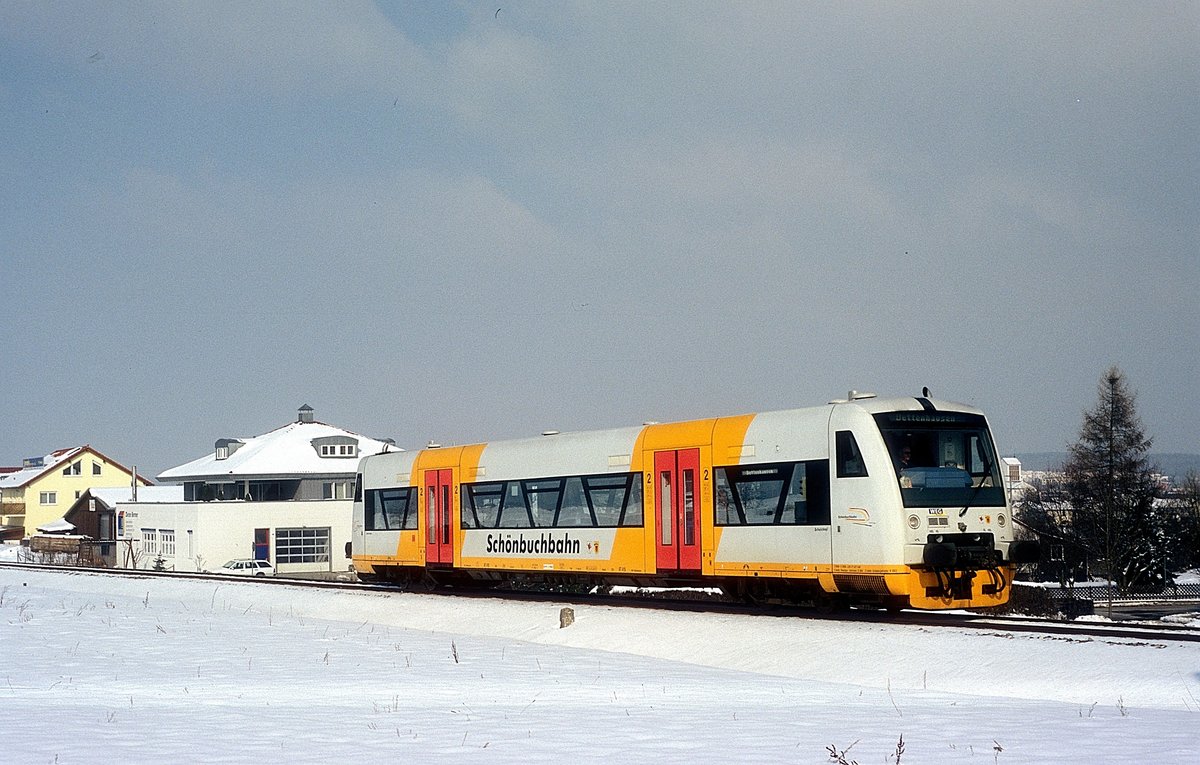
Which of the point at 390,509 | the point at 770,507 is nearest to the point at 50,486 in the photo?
the point at 390,509

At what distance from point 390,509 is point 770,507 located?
13144mm

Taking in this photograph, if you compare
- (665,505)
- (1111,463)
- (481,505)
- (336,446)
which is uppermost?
(336,446)

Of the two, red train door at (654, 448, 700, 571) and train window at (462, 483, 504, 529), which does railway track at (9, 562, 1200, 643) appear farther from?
train window at (462, 483, 504, 529)

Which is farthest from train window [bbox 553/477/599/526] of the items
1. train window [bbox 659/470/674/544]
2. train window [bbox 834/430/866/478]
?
train window [bbox 834/430/866/478]

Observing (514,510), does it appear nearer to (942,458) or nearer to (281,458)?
(942,458)

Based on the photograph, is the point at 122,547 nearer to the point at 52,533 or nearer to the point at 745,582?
the point at 52,533

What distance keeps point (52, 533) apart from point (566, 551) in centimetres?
7482

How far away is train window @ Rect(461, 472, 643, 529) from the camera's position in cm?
2366

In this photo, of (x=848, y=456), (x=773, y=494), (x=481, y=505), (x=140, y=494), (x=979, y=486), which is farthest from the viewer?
(x=140, y=494)

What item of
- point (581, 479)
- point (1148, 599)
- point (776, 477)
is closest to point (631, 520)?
point (581, 479)

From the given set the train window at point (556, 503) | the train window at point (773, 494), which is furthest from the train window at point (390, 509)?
the train window at point (773, 494)

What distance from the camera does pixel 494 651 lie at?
62.3 feet

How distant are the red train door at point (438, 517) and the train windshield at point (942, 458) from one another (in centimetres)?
1216

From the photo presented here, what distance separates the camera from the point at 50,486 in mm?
113000
